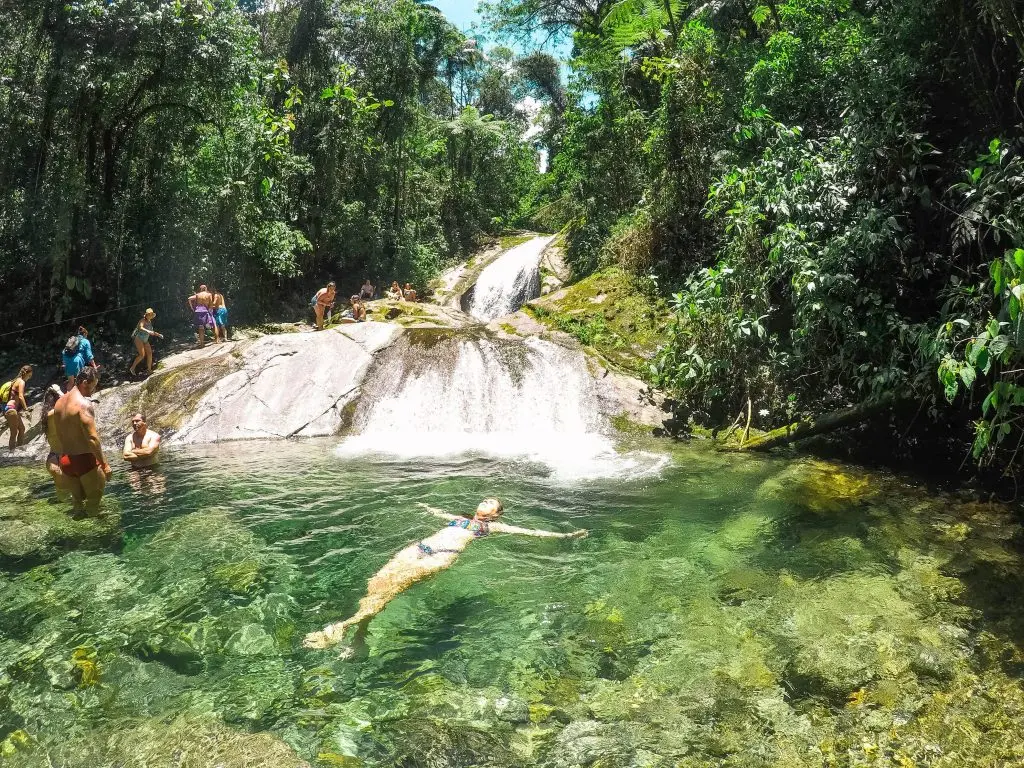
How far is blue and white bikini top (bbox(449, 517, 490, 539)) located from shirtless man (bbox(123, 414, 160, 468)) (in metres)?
5.66

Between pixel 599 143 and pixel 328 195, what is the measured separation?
10.5 m

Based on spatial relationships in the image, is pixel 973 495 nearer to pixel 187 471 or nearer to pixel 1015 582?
pixel 1015 582

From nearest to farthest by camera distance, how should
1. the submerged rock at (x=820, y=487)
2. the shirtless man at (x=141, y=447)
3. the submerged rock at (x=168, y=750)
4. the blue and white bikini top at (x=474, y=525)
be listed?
1. the submerged rock at (x=168, y=750)
2. the blue and white bikini top at (x=474, y=525)
3. the submerged rock at (x=820, y=487)
4. the shirtless man at (x=141, y=447)

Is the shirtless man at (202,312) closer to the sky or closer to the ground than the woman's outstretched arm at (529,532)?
closer to the sky

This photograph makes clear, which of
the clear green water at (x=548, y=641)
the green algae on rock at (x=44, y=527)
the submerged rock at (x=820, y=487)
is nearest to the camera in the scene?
the clear green water at (x=548, y=641)

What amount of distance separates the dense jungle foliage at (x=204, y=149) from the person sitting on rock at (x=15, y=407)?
5114 mm

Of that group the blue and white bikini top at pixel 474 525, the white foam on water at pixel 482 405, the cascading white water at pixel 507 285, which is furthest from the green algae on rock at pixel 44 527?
the cascading white water at pixel 507 285

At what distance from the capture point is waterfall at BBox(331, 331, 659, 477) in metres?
12.0

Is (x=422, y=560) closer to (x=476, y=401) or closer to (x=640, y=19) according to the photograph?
(x=476, y=401)

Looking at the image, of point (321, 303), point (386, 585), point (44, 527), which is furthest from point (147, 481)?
point (321, 303)

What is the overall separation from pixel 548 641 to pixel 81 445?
18.7 feet

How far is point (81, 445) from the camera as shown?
7301mm

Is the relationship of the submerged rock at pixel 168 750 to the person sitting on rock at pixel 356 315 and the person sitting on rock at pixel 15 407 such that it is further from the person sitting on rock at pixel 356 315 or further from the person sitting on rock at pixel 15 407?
the person sitting on rock at pixel 356 315

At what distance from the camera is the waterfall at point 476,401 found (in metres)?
12.0
